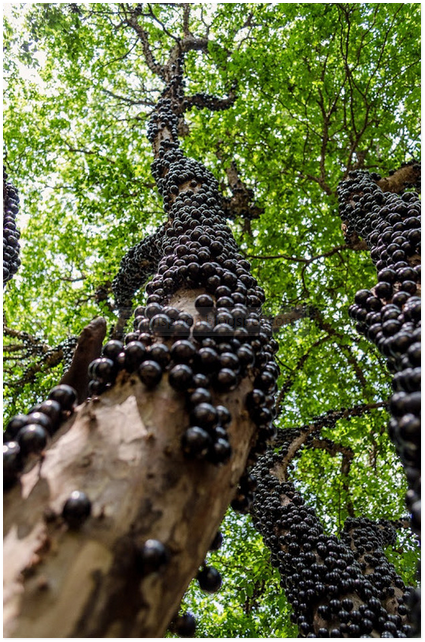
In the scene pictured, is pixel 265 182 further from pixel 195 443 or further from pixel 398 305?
pixel 195 443

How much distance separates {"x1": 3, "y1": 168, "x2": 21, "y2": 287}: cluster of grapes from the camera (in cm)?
355

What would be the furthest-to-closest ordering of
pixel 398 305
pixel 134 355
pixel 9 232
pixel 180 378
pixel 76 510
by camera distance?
pixel 9 232 < pixel 398 305 < pixel 134 355 < pixel 180 378 < pixel 76 510

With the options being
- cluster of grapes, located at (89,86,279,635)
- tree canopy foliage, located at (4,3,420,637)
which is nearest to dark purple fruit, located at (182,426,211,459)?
cluster of grapes, located at (89,86,279,635)

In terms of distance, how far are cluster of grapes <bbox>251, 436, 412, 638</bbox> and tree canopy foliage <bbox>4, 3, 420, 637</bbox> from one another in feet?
8.12

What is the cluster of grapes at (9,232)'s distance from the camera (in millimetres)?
3549

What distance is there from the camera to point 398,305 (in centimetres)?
224

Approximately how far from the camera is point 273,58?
6898 mm

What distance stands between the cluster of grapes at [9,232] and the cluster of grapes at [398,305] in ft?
9.43

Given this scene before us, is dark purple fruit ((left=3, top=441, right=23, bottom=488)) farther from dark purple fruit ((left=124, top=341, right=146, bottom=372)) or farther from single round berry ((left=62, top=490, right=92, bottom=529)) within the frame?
dark purple fruit ((left=124, top=341, right=146, bottom=372))

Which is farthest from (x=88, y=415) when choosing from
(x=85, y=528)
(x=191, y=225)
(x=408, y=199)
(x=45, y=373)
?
(x=45, y=373)

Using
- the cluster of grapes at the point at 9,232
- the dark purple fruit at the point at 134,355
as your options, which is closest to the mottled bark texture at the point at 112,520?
the dark purple fruit at the point at 134,355

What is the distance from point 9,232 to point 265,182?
17.3 ft

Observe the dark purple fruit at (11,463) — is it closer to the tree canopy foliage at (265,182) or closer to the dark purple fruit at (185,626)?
the dark purple fruit at (185,626)

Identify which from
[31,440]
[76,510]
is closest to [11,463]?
[31,440]
